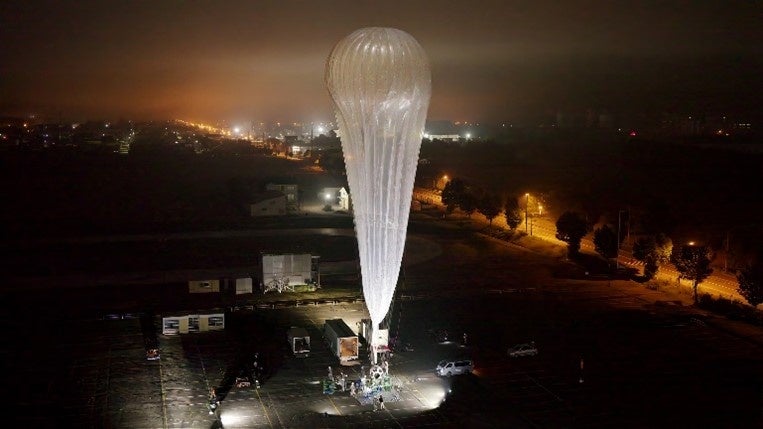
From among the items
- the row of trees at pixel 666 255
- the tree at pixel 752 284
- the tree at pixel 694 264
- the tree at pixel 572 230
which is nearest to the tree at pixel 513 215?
the row of trees at pixel 666 255

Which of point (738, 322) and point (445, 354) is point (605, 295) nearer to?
point (738, 322)

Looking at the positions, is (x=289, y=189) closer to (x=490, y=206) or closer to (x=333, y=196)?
(x=333, y=196)

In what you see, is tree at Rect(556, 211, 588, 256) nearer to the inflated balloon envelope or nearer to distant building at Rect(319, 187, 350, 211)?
the inflated balloon envelope

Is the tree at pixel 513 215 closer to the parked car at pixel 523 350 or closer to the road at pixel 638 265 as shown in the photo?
the road at pixel 638 265

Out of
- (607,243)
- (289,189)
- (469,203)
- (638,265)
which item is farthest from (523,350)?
(289,189)

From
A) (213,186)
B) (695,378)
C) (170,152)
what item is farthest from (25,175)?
(695,378)
